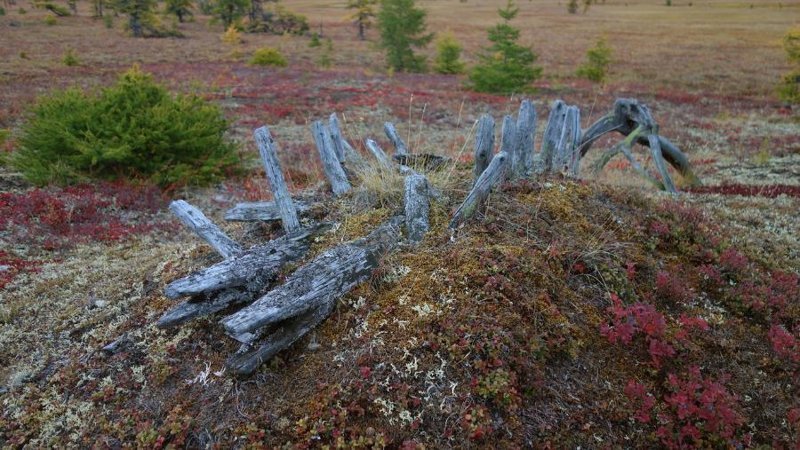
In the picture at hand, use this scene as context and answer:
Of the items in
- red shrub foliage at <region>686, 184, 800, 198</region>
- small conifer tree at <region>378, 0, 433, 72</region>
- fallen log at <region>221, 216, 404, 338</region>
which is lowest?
red shrub foliage at <region>686, 184, 800, 198</region>

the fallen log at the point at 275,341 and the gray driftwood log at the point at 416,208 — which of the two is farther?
the gray driftwood log at the point at 416,208

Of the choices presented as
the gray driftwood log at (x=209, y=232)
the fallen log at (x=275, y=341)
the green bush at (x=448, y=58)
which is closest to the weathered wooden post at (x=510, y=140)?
the fallen log at (x=275, y=341)

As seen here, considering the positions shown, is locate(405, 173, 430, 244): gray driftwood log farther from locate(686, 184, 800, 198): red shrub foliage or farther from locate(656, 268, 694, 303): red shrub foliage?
locate(686, 184, 800, 198): red shrub foliage

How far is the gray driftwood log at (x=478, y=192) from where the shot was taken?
4.94m

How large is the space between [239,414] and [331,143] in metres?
3.72

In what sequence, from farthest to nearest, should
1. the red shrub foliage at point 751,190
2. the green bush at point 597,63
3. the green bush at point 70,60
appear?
the green bush at point 597,63, the green bush at point 70,60, the red shrub foliage at point 751,190

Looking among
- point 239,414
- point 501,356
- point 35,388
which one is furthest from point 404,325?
point 35,388

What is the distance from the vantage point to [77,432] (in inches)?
143

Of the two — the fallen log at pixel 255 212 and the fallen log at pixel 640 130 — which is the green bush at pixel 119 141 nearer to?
the fallen log at pixel 255 212

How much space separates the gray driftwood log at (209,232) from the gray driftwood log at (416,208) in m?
1.72

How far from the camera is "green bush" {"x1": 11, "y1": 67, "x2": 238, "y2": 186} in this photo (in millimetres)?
9695

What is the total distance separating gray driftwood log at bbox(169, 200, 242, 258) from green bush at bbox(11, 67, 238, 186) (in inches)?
202

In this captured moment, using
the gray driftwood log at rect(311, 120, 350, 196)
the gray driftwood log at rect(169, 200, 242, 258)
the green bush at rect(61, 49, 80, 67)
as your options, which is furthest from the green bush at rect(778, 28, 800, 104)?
the green bush at rect(61, 49, 80, 67)

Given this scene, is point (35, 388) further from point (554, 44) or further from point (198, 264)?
point (554, 44)
